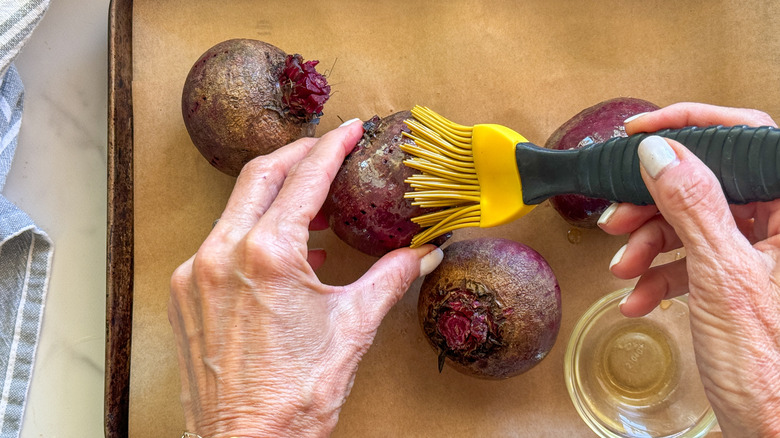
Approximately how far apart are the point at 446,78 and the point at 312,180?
30.1 inches

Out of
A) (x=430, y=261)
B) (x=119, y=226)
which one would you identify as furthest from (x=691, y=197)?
(x=119, y=226)

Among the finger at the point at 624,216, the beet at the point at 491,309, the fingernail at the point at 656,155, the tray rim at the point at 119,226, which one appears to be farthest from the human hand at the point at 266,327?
the fingernail at the point at 656,155

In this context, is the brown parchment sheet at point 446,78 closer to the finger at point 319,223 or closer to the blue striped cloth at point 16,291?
the finger at point 319,223

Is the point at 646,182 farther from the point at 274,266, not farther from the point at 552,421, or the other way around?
the point at 552,421

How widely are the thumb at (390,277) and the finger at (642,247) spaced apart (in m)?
0.53

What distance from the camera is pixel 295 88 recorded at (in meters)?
1.74

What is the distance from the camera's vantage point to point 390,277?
1605mm

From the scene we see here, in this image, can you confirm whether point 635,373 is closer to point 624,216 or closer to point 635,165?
point 624,216

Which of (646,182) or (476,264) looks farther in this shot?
(476,264)

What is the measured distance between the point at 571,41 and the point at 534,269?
2.88ft

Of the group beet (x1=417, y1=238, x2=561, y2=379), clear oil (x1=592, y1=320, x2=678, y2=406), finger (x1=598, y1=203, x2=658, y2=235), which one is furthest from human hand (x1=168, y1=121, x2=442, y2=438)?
clear oil (x1=592, y1=320, x2=678, y2=406)

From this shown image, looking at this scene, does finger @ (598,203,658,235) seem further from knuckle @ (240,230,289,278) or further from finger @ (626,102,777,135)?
knuckle @ (240,230,289,278)

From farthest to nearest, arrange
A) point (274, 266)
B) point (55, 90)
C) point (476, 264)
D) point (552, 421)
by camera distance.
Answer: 1. point (55, 90)
2. point (552, 421)
3. point (476, 264)
4. point (274, 266)

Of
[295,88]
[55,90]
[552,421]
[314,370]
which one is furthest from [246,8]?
[552,421]
